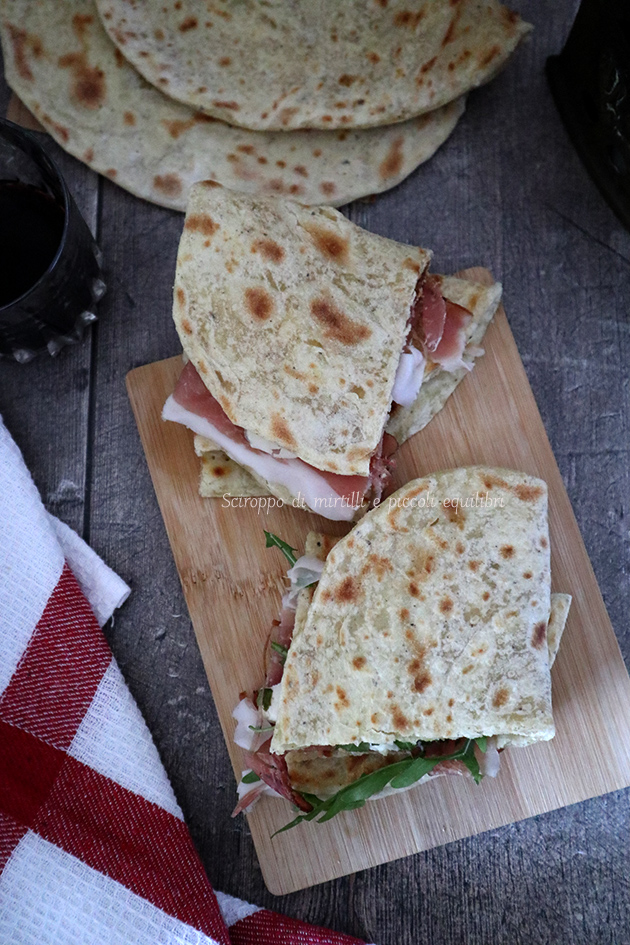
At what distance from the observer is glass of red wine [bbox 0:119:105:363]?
2350 millimetres

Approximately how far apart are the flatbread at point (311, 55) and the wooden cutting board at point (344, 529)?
0.65 metres

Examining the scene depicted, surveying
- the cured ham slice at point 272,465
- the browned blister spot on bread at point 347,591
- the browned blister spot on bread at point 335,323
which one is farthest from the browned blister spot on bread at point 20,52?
the browned blister spot on bread at point 347,591

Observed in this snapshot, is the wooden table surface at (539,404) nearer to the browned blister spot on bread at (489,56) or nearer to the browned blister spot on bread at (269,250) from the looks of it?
the browned blister spot on bread at (489,56)

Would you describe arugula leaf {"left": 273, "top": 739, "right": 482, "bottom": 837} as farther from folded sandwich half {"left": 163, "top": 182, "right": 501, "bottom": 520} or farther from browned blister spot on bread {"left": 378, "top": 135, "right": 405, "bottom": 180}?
browned blister spot on bread {"left": 378, "top": 135, "right": 405, "bottom": 180}

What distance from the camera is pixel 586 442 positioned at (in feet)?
8.87

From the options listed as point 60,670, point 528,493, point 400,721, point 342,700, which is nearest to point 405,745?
point 400,721

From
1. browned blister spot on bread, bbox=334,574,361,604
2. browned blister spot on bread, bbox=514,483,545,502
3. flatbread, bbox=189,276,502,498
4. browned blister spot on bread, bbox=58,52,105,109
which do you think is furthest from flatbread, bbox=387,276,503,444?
browned blister spot on bread, bbox=58,52,105,109

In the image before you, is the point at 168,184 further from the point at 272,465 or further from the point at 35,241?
the point at 272,465

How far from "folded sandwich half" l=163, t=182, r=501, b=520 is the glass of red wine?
0.38m

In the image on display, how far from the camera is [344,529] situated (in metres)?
2.59

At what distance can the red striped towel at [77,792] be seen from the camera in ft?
7.38

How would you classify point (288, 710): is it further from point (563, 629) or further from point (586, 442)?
point (586, 442)

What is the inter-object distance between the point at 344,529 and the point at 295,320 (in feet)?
2.35

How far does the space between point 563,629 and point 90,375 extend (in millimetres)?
1787
